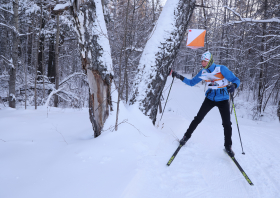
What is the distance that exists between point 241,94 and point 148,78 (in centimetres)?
1518

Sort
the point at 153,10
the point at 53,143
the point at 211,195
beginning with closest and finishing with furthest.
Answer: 1. the point at 211,195
2. the point at 53,143
3. the point at 153,10

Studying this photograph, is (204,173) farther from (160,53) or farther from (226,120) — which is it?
(160,53)

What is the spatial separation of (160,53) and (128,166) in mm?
2079

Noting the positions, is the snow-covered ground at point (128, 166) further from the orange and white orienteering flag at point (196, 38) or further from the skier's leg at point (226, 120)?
the orange and white orienteering flag at point (196, 38)

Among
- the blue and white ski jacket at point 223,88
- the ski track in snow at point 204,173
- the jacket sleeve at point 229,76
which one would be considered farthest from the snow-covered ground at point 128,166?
the jacket sleeve at point 229,76

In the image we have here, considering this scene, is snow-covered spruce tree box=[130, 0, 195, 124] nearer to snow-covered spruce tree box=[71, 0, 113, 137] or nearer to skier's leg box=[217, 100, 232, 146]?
snow-covered spruce tree box=[71, 0, 113, 137]

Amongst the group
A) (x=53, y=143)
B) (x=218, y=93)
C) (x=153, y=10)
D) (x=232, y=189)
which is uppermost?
(x=153, y=10)

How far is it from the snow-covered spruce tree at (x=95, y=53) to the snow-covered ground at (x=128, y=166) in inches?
13.5

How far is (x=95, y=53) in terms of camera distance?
8.58ft

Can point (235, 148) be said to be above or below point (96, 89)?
below

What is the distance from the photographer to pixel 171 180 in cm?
190

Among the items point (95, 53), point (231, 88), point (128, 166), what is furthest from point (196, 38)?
point (128, 166)

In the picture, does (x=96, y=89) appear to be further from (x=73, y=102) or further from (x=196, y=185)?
(x=73, y=102)

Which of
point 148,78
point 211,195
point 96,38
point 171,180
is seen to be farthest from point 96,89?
point 211,195
